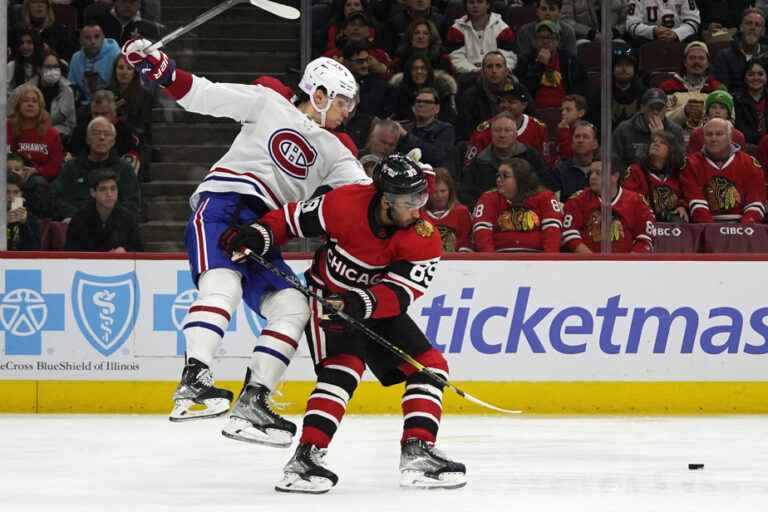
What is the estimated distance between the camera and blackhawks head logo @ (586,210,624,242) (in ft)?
25.9

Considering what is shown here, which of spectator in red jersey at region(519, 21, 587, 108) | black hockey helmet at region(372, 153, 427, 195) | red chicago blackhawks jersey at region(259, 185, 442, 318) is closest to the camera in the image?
black hockey helmet at region(372, 153, 427, 195)

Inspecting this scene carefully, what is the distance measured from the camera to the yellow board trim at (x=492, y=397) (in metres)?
7.79

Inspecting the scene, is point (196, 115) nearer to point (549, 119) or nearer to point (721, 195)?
point (549, 119)

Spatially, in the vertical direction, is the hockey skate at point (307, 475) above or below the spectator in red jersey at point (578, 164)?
below

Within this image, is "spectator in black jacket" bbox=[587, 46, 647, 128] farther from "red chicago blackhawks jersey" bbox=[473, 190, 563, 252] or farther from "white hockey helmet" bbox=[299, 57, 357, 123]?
"white hockey helmet" bbox=[299, 57, 357, 123]

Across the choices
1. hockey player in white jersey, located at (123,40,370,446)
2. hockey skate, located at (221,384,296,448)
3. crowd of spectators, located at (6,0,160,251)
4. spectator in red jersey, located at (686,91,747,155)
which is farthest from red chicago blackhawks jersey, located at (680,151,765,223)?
hockey skate, located at (221,384,296,448)

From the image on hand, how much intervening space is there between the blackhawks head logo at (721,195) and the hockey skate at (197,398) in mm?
3572

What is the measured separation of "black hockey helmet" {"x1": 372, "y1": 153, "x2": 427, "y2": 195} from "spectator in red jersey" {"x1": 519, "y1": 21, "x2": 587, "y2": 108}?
318 cm

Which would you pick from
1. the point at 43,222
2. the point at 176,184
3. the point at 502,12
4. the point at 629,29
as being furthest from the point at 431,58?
the point at 43,222

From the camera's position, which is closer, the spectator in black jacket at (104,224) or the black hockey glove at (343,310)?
the black hockey glove at (343,310)

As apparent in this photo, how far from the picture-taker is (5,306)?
7.75 metres

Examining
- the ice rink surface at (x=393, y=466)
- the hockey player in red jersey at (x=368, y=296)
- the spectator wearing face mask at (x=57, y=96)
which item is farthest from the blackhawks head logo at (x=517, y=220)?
→ the hockey player in red jersey at (x=368, y=296)

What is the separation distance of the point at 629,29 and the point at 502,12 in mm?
691

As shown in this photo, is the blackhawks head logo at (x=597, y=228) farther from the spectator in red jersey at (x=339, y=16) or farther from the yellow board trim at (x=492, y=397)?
the spectator in red jersey at (x=339, y=16)
